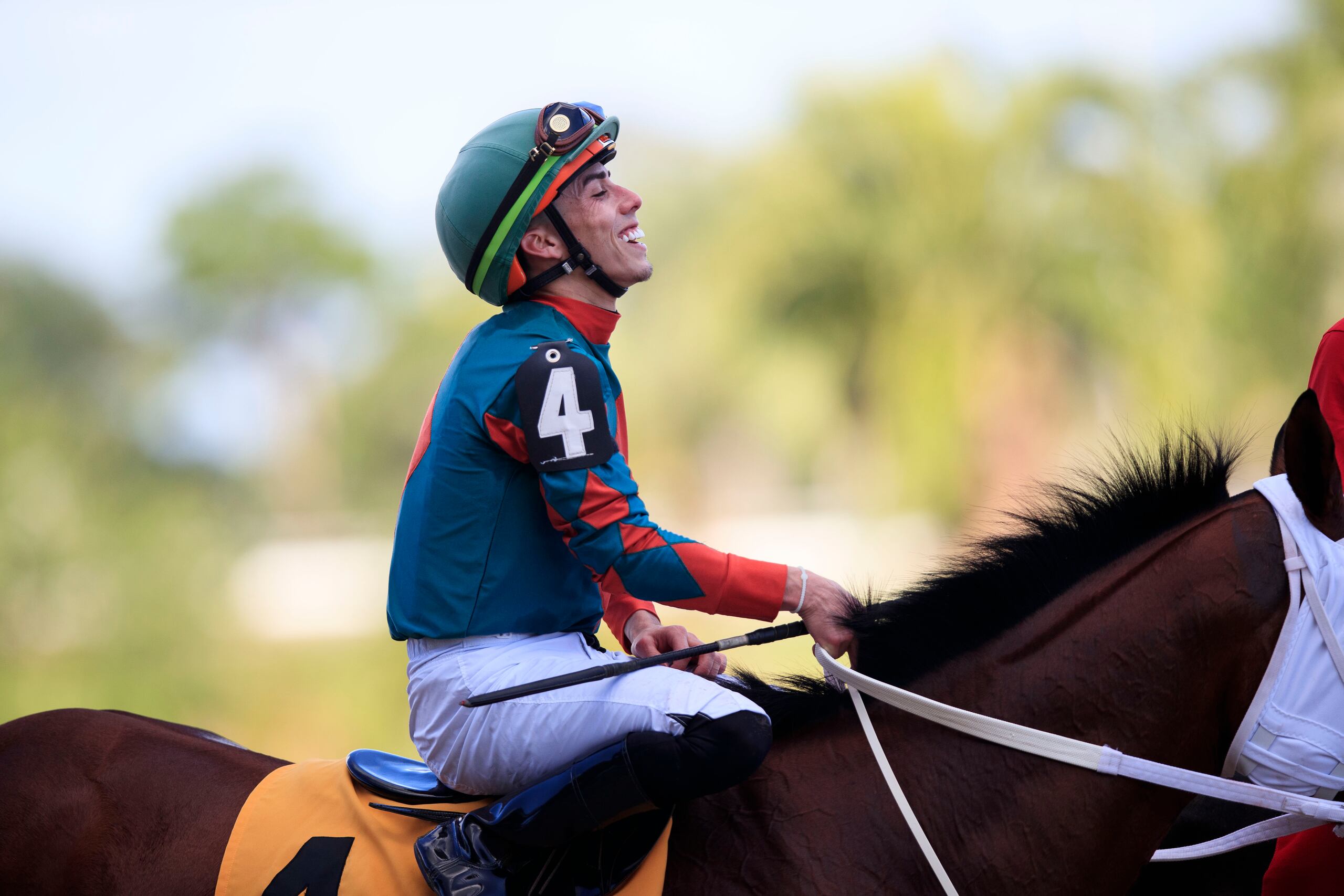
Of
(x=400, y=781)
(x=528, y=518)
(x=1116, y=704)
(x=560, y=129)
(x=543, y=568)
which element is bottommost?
(x=400, y=781)

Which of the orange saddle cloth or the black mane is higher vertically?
the black mane

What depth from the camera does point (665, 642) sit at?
2.36 meters

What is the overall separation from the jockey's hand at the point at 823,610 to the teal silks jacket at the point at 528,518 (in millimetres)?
38

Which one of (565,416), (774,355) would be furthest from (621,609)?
(774,355)

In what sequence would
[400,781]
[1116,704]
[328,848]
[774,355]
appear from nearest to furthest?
[1116,704]
[328,848]
[400,781]
[774,355]

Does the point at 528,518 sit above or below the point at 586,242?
below

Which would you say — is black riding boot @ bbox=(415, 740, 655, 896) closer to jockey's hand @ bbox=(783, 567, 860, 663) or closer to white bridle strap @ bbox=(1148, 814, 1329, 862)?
jockey's hand @ bbox=(783, 567, 860, 663)

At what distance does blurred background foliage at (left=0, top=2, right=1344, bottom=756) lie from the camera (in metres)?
13.5

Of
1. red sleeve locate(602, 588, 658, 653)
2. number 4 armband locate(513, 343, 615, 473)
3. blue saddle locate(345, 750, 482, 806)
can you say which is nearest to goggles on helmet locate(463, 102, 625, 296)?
number 4 armband locate(513, 343, 615, 473)

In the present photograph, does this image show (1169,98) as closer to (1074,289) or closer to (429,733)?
(1074,289)

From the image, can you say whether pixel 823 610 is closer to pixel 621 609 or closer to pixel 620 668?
pixel 620 668

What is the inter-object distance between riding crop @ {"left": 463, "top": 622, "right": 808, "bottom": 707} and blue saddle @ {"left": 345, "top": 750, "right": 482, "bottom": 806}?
0.33 metres

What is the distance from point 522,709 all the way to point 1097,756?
109 centimetres

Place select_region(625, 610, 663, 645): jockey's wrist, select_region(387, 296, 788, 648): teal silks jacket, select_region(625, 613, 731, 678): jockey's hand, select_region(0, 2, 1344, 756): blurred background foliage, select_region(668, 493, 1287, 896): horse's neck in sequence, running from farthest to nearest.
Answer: select_region(0, 2, 1344, 756): blurred background foliage, select_region(625, 610, 663, 645): jockey's wrist, select_region(625, 613, 731, 678): jockey's hand, select_region(387, 296, 788, 648): teal silks jacket, select_region(668, 493, 1287, 896): horse's neck
